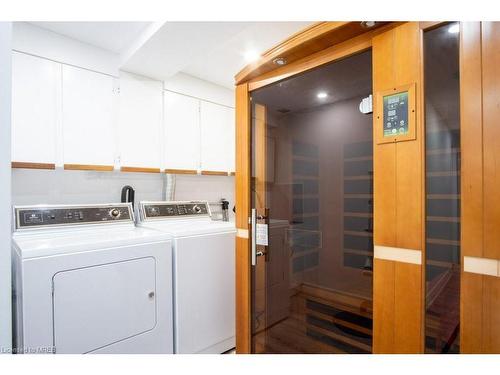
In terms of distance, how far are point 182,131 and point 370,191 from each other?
2.09 meters

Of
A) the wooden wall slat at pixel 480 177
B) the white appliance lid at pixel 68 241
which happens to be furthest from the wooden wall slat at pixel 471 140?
the white appliance lid at pixel 68 241

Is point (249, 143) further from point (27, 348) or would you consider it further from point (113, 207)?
point (27, 348)

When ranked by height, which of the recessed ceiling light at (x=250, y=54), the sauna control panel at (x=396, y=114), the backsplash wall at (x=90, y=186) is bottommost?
the backsplash wall at (x=90, y=186)

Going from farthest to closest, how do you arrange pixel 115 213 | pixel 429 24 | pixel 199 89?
1. pixel 199 89
2. pixel 115 213
3. pixel 429 24

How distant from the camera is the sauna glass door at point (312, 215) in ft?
4.88

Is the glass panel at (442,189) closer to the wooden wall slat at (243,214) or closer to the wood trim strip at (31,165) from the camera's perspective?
the wooden wall slat at (243,214)

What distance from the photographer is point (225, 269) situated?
84.5 inches

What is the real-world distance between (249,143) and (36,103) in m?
1.69

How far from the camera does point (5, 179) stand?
0.59m

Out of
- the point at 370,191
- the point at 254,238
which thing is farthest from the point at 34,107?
the point at 370,191

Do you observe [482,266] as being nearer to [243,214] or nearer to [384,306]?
[384,306]

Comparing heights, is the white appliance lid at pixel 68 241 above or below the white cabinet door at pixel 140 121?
below

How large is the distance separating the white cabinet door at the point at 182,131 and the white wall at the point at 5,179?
210 cm
